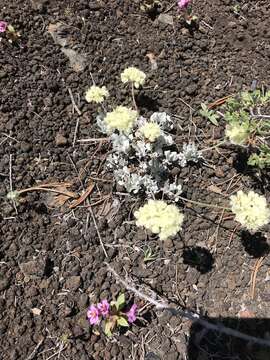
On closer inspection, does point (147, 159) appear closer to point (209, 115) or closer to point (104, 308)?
point (209, 115)

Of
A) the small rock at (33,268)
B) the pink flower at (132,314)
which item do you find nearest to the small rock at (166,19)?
the small rock at (33,268)

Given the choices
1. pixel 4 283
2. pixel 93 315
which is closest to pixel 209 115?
pixel 93 315

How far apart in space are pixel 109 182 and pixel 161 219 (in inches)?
38.2

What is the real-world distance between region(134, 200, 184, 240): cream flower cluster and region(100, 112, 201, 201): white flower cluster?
25.1 inches

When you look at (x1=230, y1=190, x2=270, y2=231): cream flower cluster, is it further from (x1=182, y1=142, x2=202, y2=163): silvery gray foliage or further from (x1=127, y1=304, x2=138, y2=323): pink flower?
(x1=127, y1=304, x2=138, y2=323): pink flower

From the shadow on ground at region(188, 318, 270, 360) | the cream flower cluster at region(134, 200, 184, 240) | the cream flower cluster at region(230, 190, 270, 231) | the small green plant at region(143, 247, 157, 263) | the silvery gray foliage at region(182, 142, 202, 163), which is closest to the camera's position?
the cream flower cluster at region(134, 200, 184, 240)

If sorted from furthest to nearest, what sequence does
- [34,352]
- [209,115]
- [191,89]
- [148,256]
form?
[191,89] < [209,115] < [148,256] < [34,352]

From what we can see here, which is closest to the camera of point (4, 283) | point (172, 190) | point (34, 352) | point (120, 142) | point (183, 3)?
point (34, 352)

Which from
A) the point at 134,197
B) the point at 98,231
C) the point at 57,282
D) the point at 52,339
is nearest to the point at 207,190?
the point at 134,197

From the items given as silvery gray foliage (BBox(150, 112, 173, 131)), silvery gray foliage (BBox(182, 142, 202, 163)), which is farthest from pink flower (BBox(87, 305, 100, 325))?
silvery gray foliage (BBox(150, 112, 173, 131))

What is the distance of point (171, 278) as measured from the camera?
3.47m

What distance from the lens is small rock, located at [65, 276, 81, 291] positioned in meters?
3.36

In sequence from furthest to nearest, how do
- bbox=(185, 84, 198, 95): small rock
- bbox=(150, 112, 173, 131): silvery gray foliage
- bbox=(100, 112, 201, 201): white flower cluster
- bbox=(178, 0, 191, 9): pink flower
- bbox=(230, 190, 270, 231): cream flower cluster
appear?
1. bbox=(178, 0, 191, 9): pink flower
2. bbox=(185, 84, 198, 95): small rock
3. bbox=(150, 112, 173, 131): silvery gray foliage
4. bbox=(100, 112, 201, 201): white flower cluster
5. bbox=(230, 190, 270, 231): cream flower cluster

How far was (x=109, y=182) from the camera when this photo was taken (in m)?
3.74
